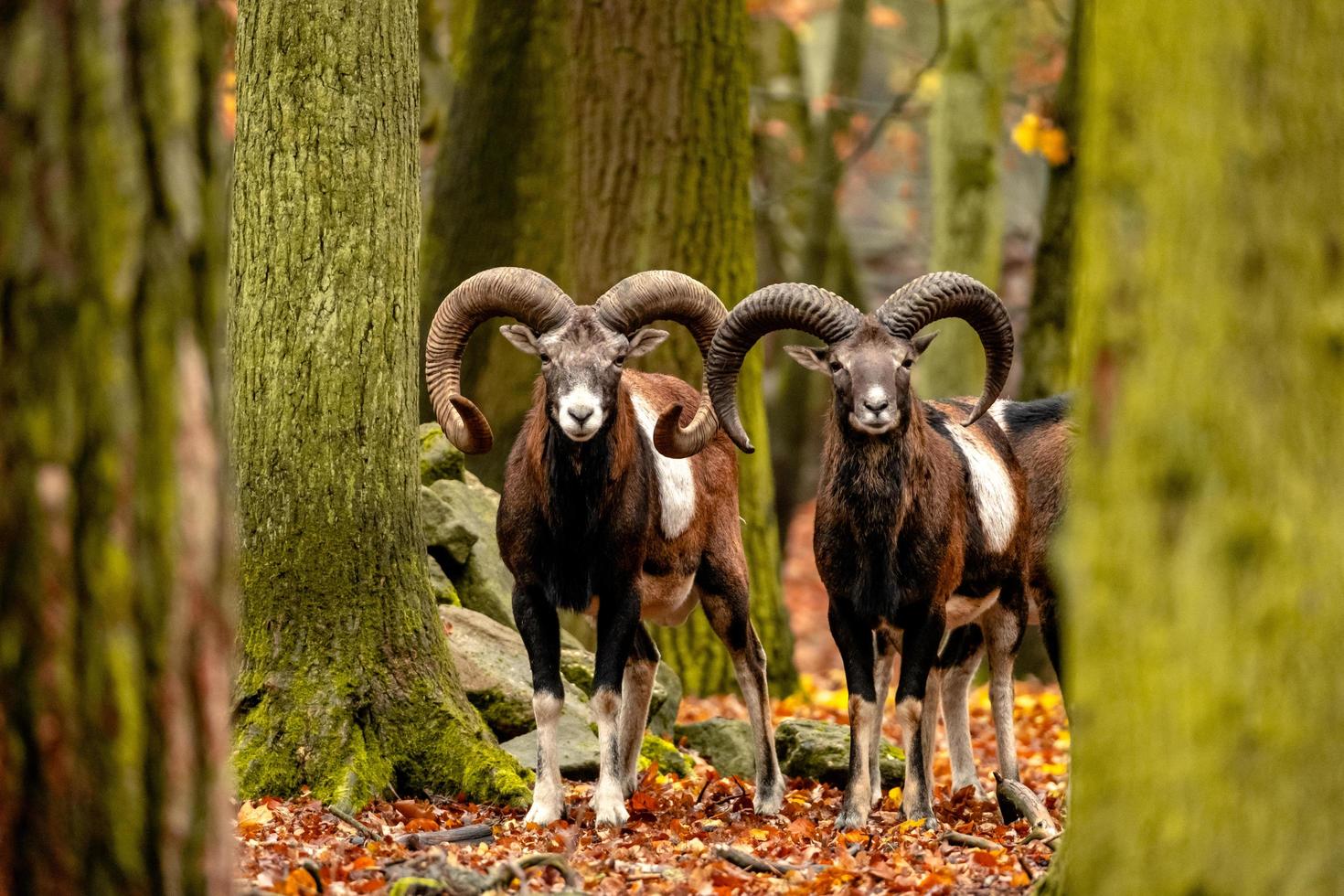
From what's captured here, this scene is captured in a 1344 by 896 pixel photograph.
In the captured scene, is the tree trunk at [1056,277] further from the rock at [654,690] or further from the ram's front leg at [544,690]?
the ram's front leg at [544,690]

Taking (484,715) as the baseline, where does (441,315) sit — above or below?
above

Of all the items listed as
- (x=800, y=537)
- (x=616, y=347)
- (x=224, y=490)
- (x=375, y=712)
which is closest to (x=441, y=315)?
(x=616, y=347)

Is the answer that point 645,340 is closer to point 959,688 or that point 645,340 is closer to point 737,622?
Result: point 737,622

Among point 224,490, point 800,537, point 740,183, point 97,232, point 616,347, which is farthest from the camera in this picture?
point 800,537

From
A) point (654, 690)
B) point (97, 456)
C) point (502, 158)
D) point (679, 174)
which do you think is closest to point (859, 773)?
point (654, 690)

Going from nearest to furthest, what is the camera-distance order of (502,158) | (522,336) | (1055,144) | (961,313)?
(522,336) → (961,313) → (502,158) → (1055,144)

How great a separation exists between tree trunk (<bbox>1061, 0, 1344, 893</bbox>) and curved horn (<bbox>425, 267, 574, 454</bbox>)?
5.76 m

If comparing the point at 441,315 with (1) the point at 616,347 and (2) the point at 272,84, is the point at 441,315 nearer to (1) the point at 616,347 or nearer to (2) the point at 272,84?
(1) the point at 616,347

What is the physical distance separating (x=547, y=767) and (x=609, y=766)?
0.33m

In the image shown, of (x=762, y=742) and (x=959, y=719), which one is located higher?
(x=762, y=742)

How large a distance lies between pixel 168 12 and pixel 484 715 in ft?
21.1

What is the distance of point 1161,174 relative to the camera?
4230 mm

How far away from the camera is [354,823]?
799cm

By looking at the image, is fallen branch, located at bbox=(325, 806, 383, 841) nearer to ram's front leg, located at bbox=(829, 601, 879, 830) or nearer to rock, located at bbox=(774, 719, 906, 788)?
ram's front leg, located at bbox=(829, 601, 879, 830)
